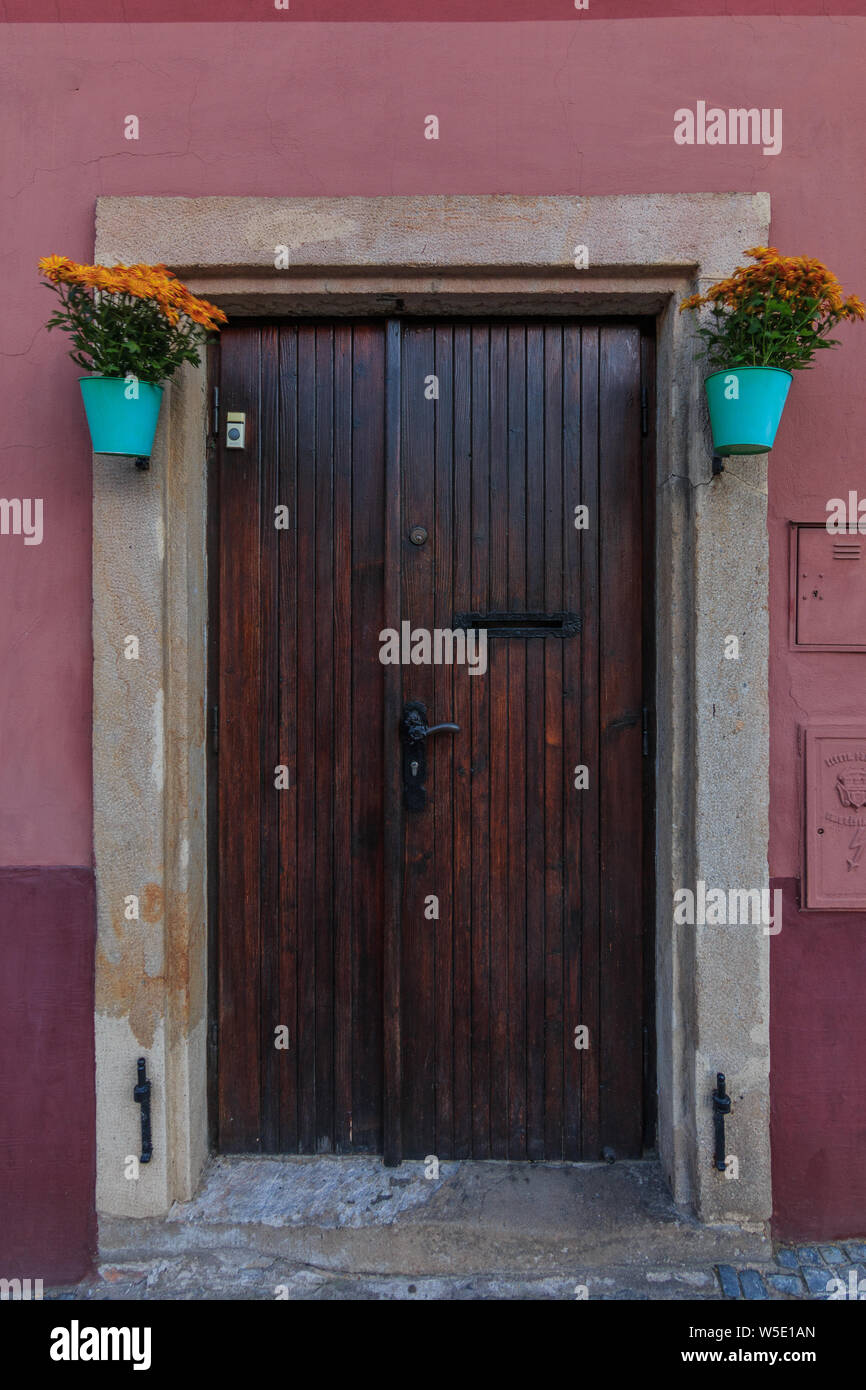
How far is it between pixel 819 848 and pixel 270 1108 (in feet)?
6.27

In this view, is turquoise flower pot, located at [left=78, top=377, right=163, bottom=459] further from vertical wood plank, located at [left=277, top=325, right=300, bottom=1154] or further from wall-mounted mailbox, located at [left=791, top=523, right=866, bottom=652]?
wall-mounted mailbox, located at [left=791, top=523, right=866, bottom=652]

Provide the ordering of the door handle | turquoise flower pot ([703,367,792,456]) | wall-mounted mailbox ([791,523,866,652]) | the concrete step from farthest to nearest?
1. the door handle
2. wall-mounted mailbox ([791,523,866,652])
3. the concrete step
4. turquoise flower pot ([703,367,792,456])

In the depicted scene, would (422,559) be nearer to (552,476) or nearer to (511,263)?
(552,476)

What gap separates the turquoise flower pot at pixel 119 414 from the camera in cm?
210

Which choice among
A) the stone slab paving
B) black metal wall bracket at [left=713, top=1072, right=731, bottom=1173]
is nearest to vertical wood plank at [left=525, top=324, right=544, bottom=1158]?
the stone slab paving

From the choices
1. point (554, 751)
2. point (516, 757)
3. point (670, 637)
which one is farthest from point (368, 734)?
point (670, 637)

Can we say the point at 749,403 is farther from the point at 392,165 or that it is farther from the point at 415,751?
the point at 415,751

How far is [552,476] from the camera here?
8.12 feet

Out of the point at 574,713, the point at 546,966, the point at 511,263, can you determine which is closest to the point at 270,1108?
the point at 546,966

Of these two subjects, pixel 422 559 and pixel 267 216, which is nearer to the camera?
pixel 267 216

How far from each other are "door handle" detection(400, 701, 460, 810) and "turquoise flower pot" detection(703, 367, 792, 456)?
1160mm

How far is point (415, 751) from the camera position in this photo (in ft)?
8.09

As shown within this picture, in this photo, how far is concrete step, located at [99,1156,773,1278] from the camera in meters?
2.21

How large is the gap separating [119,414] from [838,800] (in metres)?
2.35
